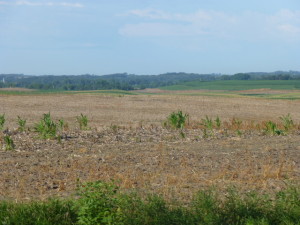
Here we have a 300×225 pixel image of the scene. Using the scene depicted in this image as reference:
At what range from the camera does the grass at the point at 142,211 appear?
600cm

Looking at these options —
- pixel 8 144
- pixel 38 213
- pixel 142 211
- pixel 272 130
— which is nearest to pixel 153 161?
pixel 8 144

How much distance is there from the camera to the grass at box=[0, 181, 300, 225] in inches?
236

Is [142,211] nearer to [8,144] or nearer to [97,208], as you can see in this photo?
[97,208]

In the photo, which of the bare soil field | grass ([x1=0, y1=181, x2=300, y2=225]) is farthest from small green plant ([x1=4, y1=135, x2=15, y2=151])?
grass ([x1=0, y1=181, x2=300, y2=225])

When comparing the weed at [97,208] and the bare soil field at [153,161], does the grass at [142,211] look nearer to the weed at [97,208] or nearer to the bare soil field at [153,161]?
the weed at [97,208]

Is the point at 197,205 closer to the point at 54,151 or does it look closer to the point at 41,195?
the point at 41,195

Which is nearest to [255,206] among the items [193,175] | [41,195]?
[193,175]

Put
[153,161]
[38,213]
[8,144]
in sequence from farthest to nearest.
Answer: [8,144] → [153,161] → [38,213]

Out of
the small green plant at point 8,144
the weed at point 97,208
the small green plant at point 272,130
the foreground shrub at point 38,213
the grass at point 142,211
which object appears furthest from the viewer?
the small green plant at point 272,130

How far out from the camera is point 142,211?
247 inches

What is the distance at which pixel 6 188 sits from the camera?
7.79 meters

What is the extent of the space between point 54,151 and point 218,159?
3.29 metres

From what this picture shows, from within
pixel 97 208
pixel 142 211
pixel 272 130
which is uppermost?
pixel 97 208

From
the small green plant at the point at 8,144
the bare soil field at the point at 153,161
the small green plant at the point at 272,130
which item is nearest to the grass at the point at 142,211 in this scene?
the bare soil field at the point at 153,161
